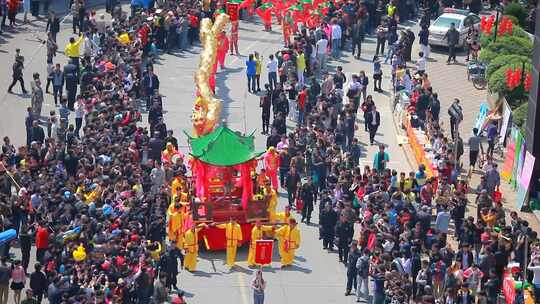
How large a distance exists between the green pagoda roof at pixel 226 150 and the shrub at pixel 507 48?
14.7m

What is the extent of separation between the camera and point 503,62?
57.2m

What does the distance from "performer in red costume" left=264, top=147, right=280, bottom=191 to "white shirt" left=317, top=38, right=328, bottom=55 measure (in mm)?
11697

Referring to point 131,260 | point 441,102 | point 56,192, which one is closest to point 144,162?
point 56,192

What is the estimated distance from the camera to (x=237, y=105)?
58.2m

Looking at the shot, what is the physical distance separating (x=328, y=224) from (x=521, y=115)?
991cm

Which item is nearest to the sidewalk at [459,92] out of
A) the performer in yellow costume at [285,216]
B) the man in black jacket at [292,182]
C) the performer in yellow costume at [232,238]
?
the man in black jacket at [292,182]

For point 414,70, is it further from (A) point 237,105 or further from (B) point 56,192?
(B) point 56,192

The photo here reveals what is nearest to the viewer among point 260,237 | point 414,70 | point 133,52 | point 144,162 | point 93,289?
point 93,289

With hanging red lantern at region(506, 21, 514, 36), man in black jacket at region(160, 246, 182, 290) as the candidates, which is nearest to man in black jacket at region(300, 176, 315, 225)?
man in black jacket at region(160, 246, 182, 290)

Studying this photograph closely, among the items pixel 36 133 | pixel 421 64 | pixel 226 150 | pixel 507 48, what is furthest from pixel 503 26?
pixel 36 133

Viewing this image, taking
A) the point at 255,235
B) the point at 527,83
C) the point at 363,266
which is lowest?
the point at 255,235

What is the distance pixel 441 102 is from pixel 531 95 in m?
9.39

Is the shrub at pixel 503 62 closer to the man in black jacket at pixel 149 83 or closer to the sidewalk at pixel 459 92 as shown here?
the sidewalk at pixel 459 92

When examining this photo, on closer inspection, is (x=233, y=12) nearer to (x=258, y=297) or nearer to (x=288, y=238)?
(x=288, y=238)
